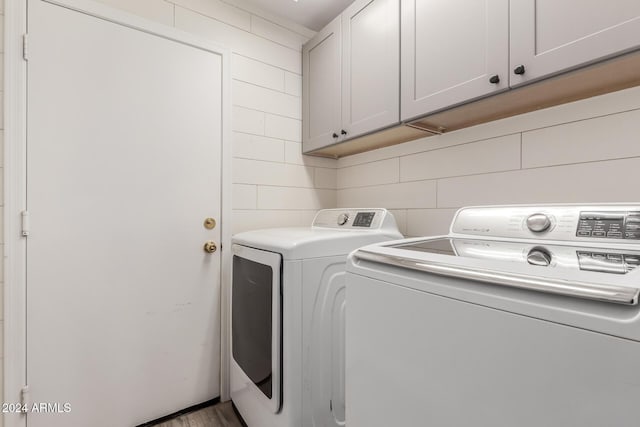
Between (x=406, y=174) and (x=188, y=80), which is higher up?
(x=188, y=80)

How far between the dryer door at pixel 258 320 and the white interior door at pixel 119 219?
0.30 m

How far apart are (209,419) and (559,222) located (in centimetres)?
182

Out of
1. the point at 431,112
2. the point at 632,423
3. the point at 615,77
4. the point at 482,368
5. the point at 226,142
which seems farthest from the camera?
the point at 226,142

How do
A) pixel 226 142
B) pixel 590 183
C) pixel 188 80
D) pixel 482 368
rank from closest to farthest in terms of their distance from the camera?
pixel 482 368, pixel 590 183, pixel 188 80, pixel 226 142

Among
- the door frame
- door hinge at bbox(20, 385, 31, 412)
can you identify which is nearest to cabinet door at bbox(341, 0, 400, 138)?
the door frame

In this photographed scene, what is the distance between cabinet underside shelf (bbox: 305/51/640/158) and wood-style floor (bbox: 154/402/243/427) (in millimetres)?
1622

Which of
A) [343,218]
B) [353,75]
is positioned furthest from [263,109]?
[343,218]

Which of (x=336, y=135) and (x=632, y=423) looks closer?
(x=632, y=423)

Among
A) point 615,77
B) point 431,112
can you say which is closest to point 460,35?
point 431,112

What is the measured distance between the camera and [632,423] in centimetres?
41

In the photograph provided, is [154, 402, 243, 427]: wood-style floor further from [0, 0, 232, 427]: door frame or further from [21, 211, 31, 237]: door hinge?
[21, 211, 31, 237]: door hinge

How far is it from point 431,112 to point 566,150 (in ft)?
1.73

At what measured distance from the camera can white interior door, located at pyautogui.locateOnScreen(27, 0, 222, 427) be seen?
1305 mm

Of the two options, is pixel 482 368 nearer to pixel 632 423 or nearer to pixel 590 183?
pixel 632 423
